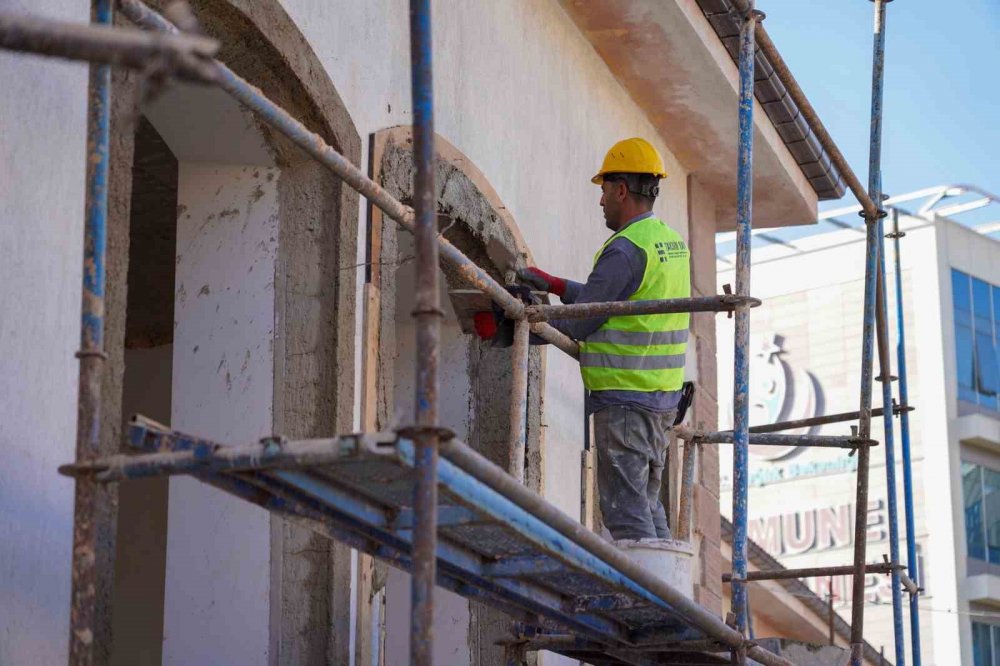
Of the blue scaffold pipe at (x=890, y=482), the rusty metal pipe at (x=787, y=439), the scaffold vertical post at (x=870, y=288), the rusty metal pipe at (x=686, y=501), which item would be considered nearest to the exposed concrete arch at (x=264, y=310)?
the rusty metal pipe at (x=787, y=439)

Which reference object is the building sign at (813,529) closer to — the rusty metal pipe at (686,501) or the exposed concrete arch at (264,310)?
the rusty metal pipe at (686,501)

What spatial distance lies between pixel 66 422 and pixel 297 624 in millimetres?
1416

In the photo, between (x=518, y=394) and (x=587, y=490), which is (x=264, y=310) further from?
(x=587, y=490)

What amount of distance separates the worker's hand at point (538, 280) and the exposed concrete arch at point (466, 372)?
71mm

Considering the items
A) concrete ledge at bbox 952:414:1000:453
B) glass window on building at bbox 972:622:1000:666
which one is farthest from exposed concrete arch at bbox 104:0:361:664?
concrete ledge at bbox 952:414:1000:453

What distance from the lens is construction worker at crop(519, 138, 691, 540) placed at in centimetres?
559

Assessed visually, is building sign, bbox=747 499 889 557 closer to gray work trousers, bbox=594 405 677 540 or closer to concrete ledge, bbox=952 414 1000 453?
concrete ledge, bbox=952 414 1000 453

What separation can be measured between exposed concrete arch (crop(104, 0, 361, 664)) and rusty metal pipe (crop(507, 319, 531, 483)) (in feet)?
2.58

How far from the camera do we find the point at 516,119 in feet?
23.3

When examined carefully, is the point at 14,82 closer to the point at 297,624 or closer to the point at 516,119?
the point at 297,624

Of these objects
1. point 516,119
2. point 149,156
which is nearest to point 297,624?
point 149,156

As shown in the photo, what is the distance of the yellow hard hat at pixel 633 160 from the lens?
19.8 ft

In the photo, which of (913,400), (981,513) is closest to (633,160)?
(981,513)

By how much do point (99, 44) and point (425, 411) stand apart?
4.57 feet
